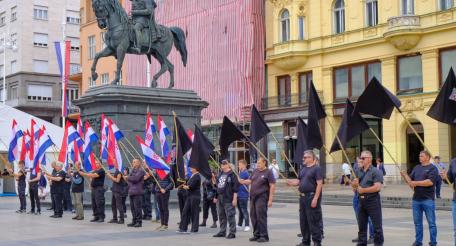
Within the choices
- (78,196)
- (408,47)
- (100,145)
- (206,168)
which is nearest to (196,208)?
(206,168)

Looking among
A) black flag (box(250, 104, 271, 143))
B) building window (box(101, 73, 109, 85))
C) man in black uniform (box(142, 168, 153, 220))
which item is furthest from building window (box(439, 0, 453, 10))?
building window (box(101, 73, 109, 85))

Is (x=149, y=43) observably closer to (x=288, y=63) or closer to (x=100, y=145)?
(x=100, y=145)

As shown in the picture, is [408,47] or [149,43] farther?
[408,47]

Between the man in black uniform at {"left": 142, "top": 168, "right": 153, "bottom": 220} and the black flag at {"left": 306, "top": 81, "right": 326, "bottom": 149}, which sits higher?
the black flag at {"left": 306, "top": 81, "right": 326, "bottom": 149}

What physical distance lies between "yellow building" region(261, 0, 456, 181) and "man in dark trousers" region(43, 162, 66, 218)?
24455mm

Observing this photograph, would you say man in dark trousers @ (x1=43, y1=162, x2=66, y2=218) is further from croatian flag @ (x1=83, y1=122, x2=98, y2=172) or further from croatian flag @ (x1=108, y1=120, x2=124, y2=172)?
croatian flag @ (x1=108, y1=120, x2=124, y2=172)

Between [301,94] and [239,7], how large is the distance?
821 cm

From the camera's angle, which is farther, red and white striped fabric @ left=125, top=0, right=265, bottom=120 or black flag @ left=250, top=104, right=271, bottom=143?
red and white striped fabric @ left=125, top=0, right=265, bottom=120

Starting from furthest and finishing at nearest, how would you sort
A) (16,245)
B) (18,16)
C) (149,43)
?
(18,16) → (149,43) → (16,245)

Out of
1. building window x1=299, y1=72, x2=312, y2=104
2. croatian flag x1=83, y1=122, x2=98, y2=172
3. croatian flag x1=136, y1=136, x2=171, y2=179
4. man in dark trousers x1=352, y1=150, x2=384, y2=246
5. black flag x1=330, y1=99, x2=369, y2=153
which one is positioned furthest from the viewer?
building window x1=299, y1=72, x2=312, y2=104

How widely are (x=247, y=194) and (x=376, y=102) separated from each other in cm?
434

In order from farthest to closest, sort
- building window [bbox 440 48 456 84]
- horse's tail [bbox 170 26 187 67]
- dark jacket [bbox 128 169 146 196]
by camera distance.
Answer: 1. building window [bbox 440 48 456 84]
2. horse's tail [bbox 170 26 187 67]
3. dark jacket [bbox 128 169 146 196]

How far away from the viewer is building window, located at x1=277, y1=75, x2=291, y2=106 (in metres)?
48.6

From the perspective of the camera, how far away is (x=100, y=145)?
2214 centimetres
